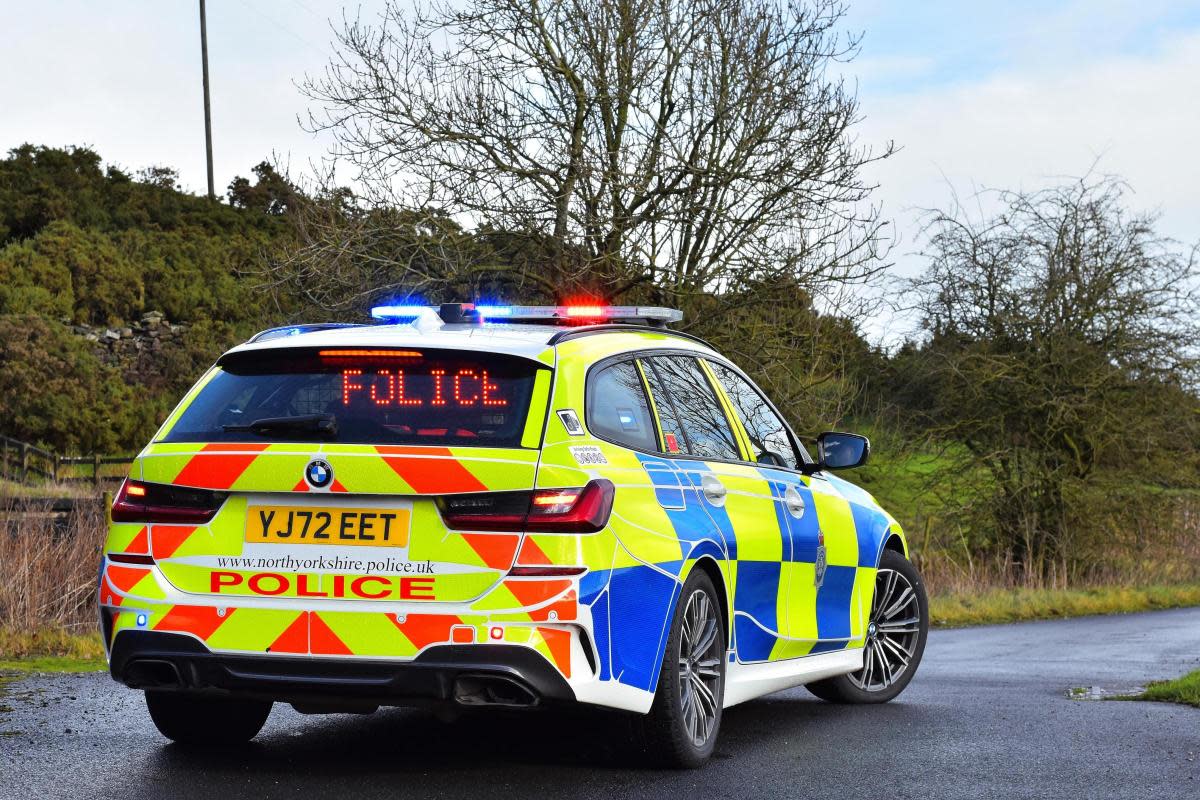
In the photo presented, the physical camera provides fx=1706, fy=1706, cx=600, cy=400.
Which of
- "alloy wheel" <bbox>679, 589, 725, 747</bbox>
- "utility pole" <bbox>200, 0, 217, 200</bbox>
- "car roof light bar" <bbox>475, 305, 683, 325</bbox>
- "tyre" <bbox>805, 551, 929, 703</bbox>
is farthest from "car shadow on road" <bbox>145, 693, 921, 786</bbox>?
"utility pole" <bbox>200, 0, 217, 200</bbox>

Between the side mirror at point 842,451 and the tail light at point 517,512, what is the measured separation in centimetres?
282

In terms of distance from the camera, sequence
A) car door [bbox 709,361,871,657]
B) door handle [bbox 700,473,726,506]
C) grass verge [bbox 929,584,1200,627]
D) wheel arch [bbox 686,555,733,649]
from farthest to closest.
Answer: grass verge [bbox 929,584,1200,627] < car door [bbox 709,361,871,657] < door handle [bbox 700,473,726,506] < wheel arch [bbox 686,555,733,649]

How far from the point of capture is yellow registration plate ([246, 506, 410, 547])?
5.61 meters

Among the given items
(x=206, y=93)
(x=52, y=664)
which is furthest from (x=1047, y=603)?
(x=206, y=93)

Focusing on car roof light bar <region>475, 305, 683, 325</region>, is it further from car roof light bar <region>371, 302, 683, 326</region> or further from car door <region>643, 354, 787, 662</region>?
car door <region>643, 354, 787, 662</region>

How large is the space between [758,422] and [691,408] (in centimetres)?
94

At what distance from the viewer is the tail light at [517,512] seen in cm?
559

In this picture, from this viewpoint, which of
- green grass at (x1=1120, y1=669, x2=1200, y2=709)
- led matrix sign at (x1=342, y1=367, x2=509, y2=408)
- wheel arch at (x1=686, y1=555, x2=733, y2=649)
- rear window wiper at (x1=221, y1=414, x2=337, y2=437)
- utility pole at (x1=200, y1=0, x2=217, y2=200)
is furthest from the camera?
utility pole at (x1=200, y1=0, x2=217, y2=200)

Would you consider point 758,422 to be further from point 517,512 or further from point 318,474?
point 318,474

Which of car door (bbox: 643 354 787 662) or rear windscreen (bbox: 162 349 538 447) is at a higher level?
rear windscreen (bbox: 162 349 538 447)

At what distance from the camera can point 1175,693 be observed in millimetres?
9320

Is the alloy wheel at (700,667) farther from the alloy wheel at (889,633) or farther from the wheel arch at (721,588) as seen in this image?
the alloy wheel at (889,633)

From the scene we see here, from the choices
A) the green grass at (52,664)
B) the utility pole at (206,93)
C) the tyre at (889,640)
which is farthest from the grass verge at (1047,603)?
the utility pole at (206,93)

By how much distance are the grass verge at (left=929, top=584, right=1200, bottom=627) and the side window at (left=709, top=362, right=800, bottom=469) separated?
474 inches
